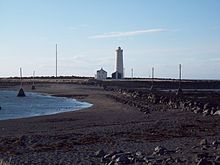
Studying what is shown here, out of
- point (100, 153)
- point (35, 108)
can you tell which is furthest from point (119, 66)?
point (100, 153)

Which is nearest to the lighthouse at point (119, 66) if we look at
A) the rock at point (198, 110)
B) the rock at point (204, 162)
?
the rock at point (198, 110)

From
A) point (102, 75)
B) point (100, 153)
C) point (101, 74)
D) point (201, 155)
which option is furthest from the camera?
point (101, 74)

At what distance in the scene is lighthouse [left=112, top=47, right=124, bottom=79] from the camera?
92.0 metres

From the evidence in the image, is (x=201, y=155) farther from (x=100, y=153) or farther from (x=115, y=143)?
(x=115, y=143)

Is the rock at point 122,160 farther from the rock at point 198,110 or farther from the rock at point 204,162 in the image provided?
the rock at point 198,110

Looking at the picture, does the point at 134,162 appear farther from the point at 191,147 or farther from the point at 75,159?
the point at 191,147

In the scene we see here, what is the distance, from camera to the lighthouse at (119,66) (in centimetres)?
9200

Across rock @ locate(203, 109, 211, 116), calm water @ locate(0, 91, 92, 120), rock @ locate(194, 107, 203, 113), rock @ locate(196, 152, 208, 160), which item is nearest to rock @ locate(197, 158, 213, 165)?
rock @ locate(196, 152, 208, 160)

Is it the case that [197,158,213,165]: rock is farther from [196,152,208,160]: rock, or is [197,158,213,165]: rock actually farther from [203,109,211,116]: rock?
[203,109,211,116]: rock

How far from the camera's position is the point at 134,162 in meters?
12.4

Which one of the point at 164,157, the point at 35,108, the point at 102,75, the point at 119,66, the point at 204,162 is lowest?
the point at 35,108

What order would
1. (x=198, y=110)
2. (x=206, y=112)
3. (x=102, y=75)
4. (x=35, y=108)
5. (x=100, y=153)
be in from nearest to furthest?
1. (x=100, y=153)
2. (x=206, y=112)
3. (x=198, y=110)
4. (x=35, y=108)
5. (x=102, y=75)

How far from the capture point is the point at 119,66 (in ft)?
311

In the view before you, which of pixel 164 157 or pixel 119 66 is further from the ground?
pixel 119 66
